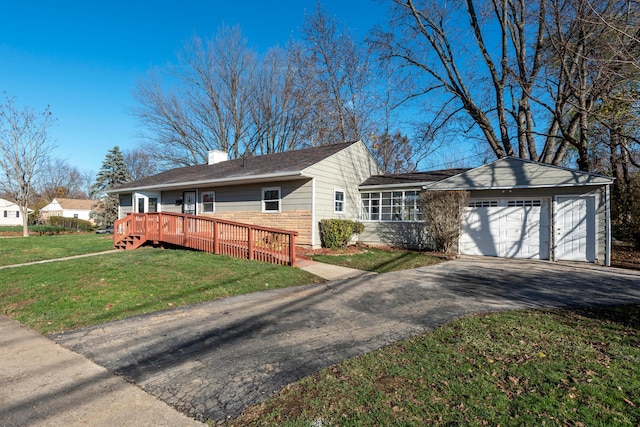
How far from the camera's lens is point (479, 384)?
2994mm

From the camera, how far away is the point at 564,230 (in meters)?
11.1

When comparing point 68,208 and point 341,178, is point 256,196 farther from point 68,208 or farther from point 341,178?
point 68,208

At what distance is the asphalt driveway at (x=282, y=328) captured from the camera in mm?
3117

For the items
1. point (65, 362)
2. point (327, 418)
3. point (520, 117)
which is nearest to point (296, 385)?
point (327, 418)

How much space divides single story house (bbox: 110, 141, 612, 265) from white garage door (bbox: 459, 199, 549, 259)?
3 cm

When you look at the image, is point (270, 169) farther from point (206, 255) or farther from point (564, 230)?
point (564, 230)

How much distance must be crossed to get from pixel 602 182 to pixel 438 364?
34.5 ft

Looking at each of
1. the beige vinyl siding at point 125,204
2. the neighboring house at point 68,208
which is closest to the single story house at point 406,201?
the beige vinyl siding at point 125,204

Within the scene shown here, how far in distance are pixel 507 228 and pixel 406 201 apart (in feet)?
13.0

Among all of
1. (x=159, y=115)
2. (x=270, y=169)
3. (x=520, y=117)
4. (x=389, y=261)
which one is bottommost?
(x=389, y=261)

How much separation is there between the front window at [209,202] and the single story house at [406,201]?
0.16 ft

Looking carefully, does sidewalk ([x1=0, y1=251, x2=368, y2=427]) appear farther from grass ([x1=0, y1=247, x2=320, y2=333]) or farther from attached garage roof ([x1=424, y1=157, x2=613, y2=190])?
attached garage roof ([x1=424, y1=157, x2=613, y2=190])

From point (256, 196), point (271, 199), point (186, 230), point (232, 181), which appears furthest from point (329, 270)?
point (232, 181)

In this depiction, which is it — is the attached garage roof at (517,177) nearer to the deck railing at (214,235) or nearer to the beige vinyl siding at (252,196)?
the beige vinyl siding at (252,196)
